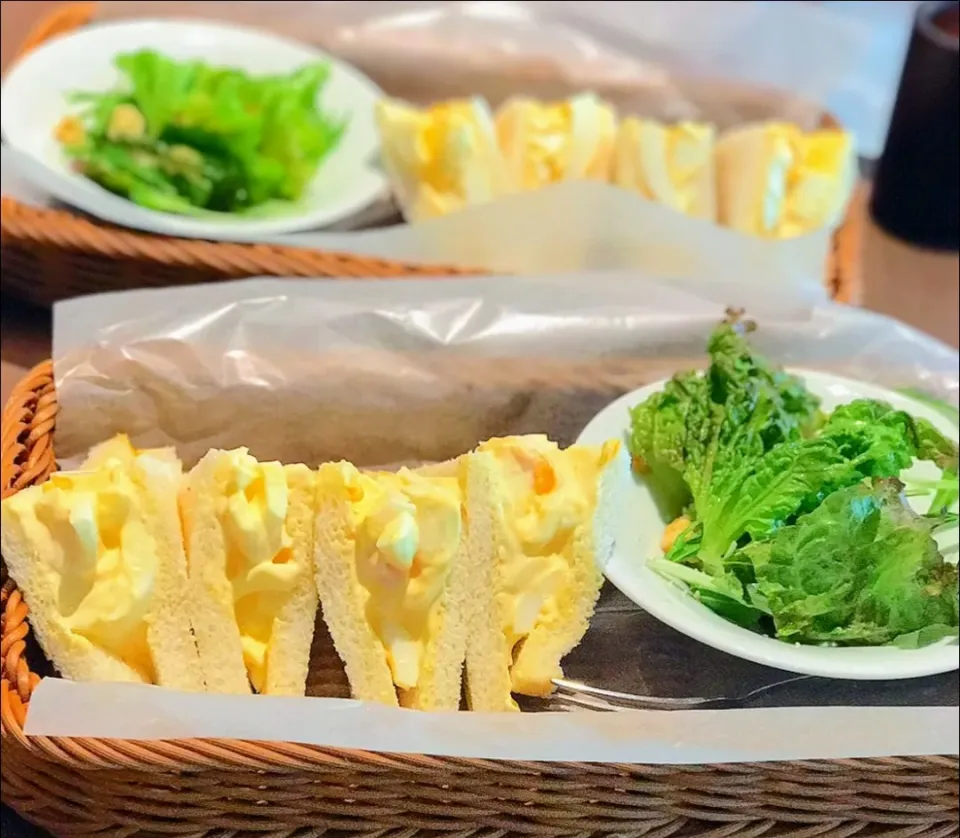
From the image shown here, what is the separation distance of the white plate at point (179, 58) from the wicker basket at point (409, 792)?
18.4 inches

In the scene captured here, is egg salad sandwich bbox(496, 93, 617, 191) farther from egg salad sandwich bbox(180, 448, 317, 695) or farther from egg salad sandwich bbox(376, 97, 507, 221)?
egg salad sandwich bbox(180, 448, 317, 695)

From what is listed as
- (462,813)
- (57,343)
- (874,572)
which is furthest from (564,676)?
(57,343)

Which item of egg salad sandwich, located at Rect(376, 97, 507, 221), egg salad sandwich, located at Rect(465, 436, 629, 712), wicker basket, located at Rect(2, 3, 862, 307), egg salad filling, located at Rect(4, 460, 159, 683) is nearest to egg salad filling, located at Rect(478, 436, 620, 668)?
egg salad sandwich, located at Rect(465, 436, 629, 712)

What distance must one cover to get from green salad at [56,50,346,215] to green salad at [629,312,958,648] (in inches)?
20.3

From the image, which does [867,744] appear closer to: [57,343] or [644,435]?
[644,435]

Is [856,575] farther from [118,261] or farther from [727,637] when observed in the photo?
[118,261]

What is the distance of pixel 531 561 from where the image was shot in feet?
2.19

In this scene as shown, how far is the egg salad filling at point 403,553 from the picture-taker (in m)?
0.63

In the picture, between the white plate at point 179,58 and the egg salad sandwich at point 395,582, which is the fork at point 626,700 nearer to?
the egg salad sandwich at point 395,582

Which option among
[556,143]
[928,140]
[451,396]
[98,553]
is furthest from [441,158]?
[98,553]

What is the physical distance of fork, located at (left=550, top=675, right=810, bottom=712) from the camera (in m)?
0.66

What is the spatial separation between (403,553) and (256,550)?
0.29 feet

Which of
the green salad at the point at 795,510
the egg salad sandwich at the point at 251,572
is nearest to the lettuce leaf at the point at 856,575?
the green salad at the point at 795,510

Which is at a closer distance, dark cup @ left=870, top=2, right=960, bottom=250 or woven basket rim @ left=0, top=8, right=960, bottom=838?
woven basket rim @ left=0, top=8, right=960, bottom=838
